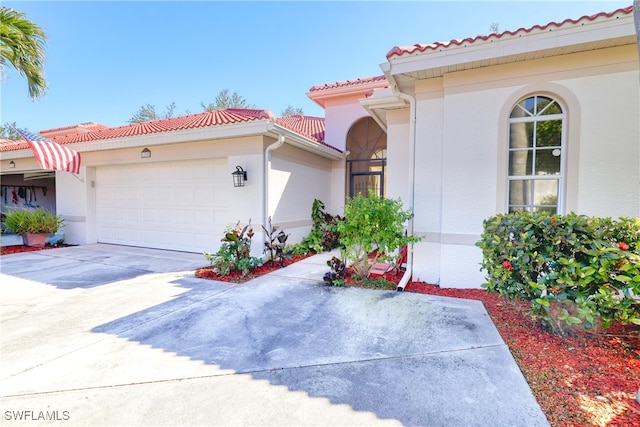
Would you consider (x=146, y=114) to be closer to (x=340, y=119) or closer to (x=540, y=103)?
(x=340, y=119)

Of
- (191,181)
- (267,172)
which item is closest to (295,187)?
(267,172)

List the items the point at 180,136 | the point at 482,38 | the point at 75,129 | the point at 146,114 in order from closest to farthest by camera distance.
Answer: the point at 482,38 → the point at 180,136 → the point at 75,129 → the point at 146,114

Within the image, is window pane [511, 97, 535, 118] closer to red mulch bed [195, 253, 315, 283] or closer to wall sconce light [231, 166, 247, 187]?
red mulch bed [195, 253, 315, 283]

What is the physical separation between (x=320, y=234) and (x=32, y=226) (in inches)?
369

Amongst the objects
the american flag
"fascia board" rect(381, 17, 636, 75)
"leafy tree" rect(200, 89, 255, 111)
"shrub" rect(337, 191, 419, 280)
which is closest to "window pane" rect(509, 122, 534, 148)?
"fascia board" rect(381, 17, 636, 75)

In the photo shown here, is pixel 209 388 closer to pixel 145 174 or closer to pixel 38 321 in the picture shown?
pixel 38 321

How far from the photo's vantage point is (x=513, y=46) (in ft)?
15.1

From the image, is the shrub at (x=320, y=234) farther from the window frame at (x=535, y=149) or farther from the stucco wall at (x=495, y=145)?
the window frame at (x=535, y=149)

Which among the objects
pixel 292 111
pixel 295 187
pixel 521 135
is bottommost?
pixel 295 187

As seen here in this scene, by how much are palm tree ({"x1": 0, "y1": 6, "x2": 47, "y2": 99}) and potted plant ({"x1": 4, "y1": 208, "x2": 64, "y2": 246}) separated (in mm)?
4157

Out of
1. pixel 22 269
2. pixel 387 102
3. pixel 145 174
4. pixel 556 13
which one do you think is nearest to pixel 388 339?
pixel 387 102

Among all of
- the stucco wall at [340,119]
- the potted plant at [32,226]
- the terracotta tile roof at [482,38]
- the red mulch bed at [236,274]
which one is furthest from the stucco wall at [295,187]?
the potted plant at [32,226]

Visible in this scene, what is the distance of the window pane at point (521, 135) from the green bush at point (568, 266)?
7.09 feet

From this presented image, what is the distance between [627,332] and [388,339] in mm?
2787
